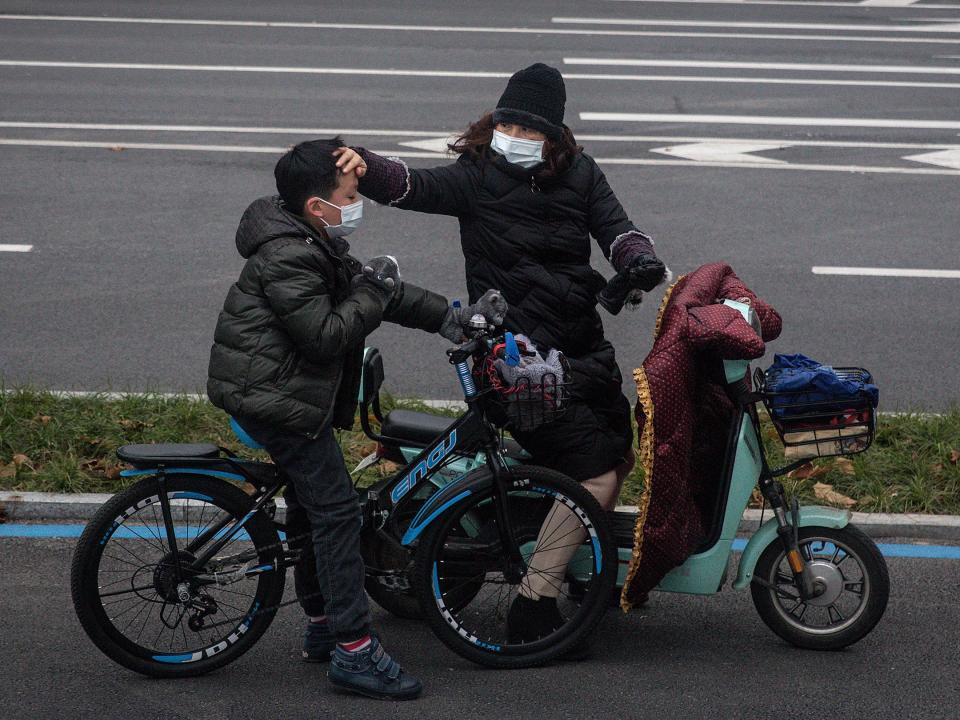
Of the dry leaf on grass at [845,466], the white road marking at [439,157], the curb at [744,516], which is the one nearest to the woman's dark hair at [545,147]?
the curb at [744,516]

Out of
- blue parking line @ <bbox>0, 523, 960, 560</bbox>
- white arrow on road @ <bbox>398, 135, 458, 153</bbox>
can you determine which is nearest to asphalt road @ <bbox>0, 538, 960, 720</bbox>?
blue parking line @ <bbox>0, 523, 960, 560</bbox>

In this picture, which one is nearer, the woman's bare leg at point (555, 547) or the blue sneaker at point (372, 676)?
the blue sneaker at point (372, 676)

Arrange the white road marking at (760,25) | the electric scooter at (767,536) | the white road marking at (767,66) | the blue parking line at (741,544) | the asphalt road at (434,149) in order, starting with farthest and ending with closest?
the white road marking at (760,25)
the white road marking at (767,66)
the asphalt road at (434,149)
the blue parking line at (741,544)
the electric scooter at (767,536)

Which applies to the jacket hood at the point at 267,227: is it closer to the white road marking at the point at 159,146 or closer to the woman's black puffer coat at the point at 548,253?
the woman's black puffer coat at the point at 548,253

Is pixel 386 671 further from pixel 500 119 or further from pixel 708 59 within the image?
pixel 708 59

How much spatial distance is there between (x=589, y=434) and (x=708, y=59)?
48.4 feet

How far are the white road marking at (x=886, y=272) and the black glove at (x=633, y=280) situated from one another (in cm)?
527

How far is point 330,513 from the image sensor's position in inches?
164

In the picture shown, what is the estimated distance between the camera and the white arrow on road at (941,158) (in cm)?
1228

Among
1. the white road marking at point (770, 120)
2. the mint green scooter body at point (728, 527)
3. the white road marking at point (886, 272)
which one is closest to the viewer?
the mint green scooter body at point (728, 527)

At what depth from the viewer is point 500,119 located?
178 inches

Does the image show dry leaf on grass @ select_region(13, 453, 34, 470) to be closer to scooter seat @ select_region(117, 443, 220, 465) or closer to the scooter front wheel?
scooter seat @ select_region(117, 443, 220, 465)

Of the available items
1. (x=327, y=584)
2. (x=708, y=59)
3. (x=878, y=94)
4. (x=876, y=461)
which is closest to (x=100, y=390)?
(x=327, y=584)

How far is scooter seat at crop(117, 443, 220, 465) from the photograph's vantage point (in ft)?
13.6
